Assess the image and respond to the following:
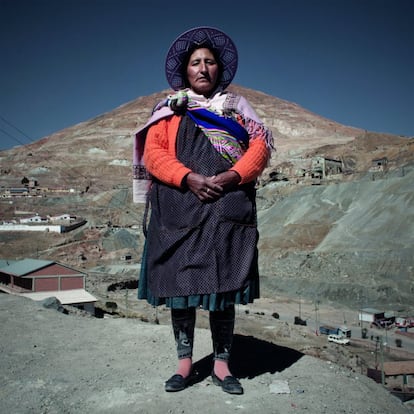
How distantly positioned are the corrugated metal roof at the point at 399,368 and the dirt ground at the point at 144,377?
457 inches

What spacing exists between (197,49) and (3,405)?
2.74m

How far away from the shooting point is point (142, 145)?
309 centimetres

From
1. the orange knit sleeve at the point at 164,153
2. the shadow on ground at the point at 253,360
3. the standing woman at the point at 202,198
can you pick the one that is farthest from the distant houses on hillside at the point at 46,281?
the orange knit sleeve at the point at 164,153

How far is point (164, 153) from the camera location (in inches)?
108

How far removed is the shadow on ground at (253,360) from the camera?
3336 millimetres

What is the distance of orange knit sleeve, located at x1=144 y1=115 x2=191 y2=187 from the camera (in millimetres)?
2662

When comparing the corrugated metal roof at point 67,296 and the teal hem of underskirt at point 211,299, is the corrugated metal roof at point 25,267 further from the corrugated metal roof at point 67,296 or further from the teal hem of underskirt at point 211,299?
the teal hem of underskirt at point 211,299

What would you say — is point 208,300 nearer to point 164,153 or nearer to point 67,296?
point 164,153

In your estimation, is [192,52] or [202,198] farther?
[192,52]

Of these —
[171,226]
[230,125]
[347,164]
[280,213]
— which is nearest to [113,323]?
[171,226]

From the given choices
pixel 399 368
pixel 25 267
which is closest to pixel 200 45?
pixel 399 368

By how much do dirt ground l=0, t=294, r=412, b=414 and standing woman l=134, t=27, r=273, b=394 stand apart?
24cm

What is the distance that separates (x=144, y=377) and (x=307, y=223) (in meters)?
31.5

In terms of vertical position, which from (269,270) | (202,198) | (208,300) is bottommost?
(269,270)
